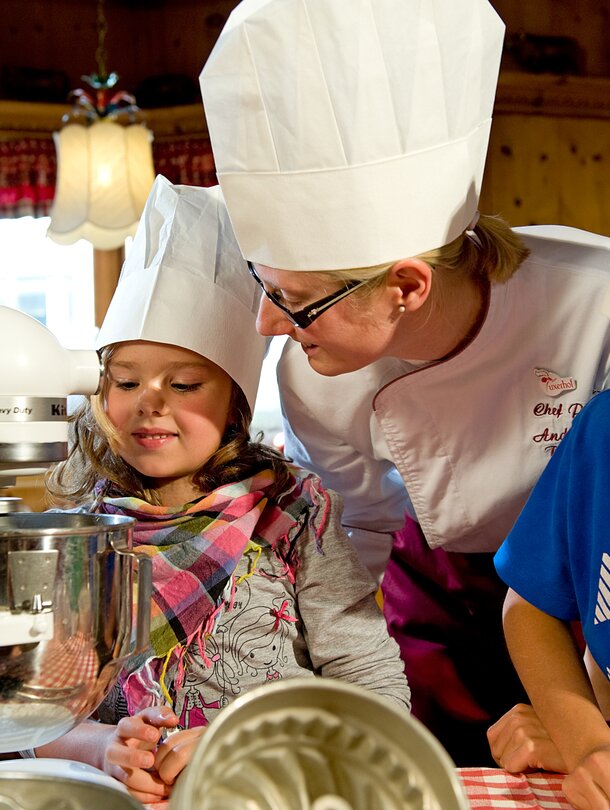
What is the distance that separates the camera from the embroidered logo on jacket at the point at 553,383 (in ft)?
4.04

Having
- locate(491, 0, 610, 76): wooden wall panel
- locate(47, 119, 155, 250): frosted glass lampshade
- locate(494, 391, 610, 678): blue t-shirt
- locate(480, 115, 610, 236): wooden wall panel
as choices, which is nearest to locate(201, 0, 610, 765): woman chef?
locate(494, 391, 610, 678): blue t-shirt

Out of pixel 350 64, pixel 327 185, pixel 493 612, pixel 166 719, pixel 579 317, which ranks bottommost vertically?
pixel 493 612

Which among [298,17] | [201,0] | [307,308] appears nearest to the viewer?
[298,17]

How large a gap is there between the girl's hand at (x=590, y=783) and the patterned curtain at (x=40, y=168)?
147 inches

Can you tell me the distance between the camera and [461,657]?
4.63ft

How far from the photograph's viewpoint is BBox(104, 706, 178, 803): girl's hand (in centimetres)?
80

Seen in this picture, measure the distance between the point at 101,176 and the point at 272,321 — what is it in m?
1.90

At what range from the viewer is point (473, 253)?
1234mm

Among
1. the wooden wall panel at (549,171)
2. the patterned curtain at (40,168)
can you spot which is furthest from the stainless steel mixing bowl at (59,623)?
the patterned curtain at (40,168)

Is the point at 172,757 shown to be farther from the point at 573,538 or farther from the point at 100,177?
the point at 100,177

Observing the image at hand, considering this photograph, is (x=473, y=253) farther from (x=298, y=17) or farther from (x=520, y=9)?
(x=520, y=9)

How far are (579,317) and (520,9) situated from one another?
338 centimetres

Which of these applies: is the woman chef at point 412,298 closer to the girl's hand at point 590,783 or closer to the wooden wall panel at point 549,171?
the girl's hand at point 590,783

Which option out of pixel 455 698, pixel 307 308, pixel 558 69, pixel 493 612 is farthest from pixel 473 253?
pixel 558 69
